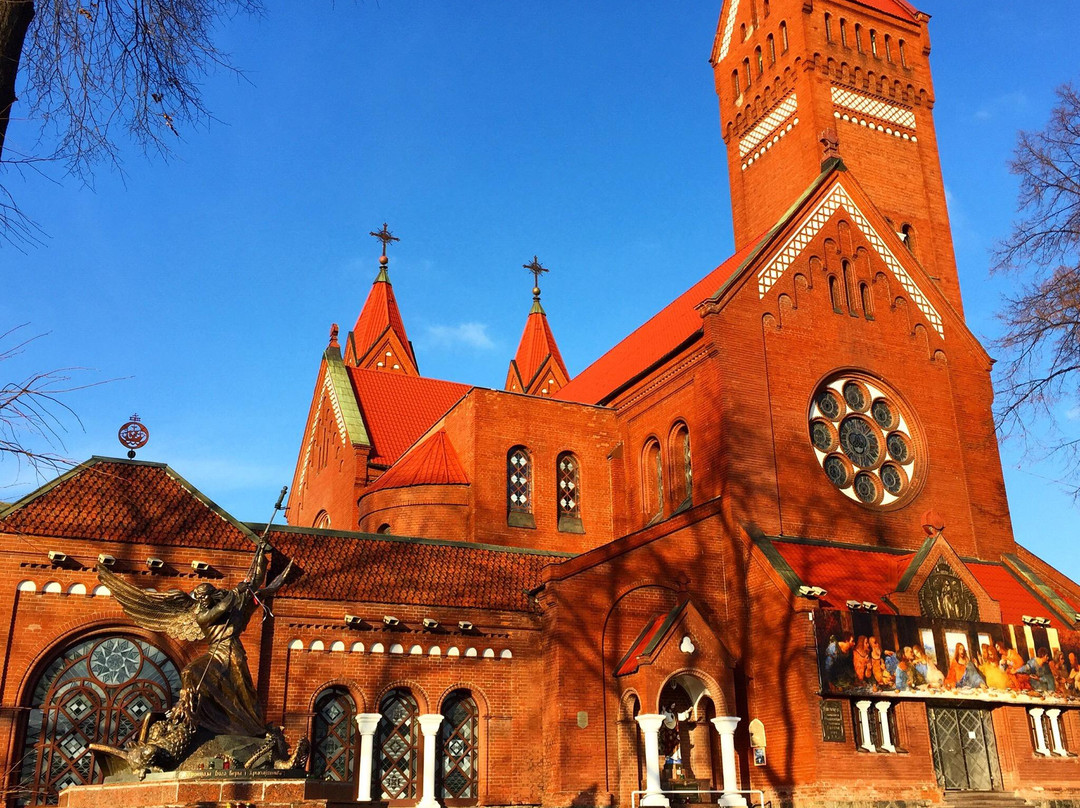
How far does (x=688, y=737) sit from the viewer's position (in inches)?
834

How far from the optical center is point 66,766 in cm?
1717

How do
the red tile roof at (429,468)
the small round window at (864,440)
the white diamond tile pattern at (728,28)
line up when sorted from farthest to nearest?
the white diamond tile pattern at (728,28) → the red tile roof at (429,468) → the small round window at (864,440)

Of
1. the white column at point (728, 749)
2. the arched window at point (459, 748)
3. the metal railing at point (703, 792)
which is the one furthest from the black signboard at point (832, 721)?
the arched window at point (459, 748)

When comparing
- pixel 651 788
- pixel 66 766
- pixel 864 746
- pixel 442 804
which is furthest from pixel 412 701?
pixel 864 746

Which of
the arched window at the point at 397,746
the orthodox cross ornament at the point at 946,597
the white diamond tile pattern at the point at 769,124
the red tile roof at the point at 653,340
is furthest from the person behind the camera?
the white diamond tile pattern at the point at 769,124

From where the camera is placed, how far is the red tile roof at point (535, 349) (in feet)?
157

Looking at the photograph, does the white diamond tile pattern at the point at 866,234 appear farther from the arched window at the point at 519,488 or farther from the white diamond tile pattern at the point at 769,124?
the arched window at the point at 519,488

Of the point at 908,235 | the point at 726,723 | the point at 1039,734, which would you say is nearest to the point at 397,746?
the point at 726,723

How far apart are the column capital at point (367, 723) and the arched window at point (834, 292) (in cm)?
1462

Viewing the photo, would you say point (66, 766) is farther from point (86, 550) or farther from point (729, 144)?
point (729, 144)

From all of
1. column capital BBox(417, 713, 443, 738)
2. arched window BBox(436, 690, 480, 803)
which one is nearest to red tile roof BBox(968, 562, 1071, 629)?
arched window BBox(436, 690, 480, 803)

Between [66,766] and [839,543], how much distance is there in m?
15.8

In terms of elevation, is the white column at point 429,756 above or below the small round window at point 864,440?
below

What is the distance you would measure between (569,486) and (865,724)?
10.3 metres
